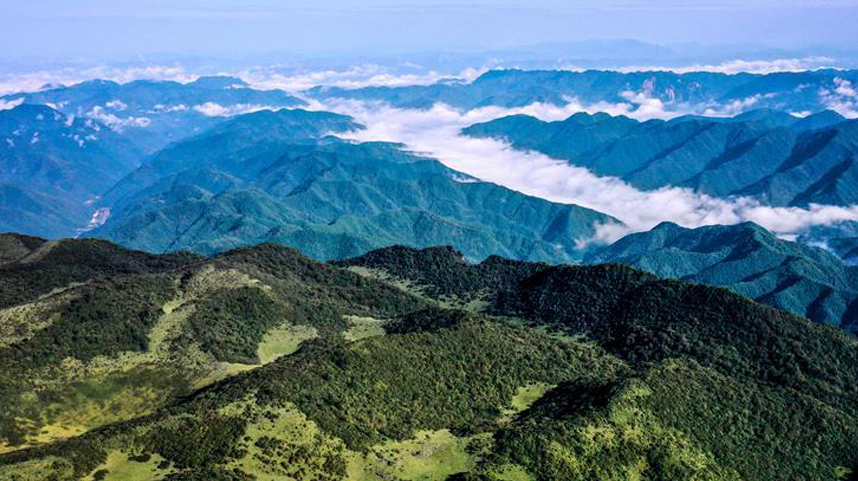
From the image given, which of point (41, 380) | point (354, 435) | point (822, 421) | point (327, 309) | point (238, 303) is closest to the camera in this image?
point (354, 435)

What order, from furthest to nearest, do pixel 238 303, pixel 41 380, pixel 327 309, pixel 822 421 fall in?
pixel 327 309
pixel 238 303
pixel 41 380
pixel 822 421

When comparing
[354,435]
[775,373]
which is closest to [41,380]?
[354,435]

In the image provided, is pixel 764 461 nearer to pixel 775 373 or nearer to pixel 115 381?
pixel 775 373

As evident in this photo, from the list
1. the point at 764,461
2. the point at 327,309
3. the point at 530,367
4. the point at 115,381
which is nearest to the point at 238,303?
the point at 327,309

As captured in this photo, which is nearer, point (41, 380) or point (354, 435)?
point (354, 435)

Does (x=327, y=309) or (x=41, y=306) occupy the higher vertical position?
(x=41, y=306)

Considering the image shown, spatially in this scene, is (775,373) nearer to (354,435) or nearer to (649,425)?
(649,425)
